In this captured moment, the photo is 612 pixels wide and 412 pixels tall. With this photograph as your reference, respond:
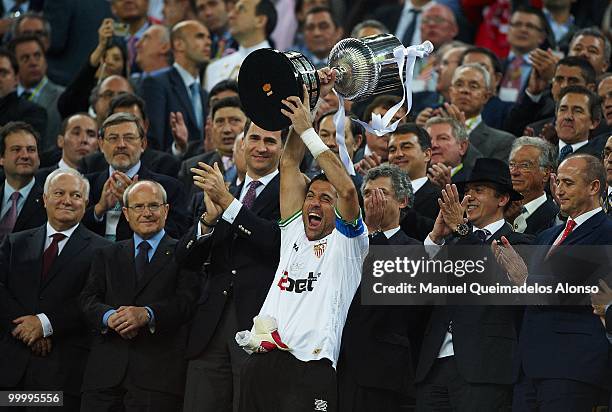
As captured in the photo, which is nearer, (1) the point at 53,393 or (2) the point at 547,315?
(2) the point at 547,315

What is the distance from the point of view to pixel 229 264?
846 cm

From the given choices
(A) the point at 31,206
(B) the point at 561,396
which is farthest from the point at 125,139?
(B) the point at 561,396

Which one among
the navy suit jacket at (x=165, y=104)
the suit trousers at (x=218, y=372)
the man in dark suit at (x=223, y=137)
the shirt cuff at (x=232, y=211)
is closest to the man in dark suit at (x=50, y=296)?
the suit trousers at (x=218, y=372)

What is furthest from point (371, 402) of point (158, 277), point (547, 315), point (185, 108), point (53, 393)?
point (185, 108)

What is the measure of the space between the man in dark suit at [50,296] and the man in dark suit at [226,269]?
99cm

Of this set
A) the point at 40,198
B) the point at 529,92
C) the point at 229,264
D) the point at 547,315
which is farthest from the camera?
the point at 529,92

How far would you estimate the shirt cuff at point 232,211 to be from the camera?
8.09 m

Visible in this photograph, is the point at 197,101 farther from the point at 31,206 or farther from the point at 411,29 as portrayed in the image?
the point at 31,206

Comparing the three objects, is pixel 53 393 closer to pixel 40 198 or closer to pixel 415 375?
pixel 40 198

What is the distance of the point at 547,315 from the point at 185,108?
5.42 meters

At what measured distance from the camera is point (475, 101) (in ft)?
35.1

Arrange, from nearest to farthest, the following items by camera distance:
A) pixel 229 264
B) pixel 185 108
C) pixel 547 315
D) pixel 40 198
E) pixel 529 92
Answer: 1. pixel 547 315
2. pixel 229 264
3. pixel 40 198
4. pixel 529 92
5. pixel 185 108

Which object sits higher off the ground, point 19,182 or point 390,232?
point 19,182

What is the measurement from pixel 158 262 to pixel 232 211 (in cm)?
94
